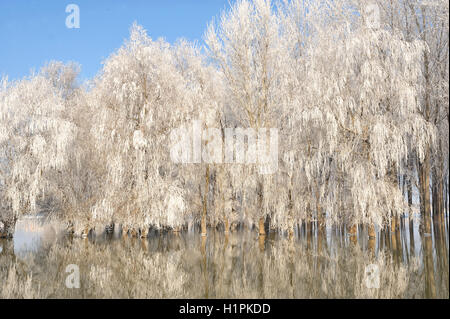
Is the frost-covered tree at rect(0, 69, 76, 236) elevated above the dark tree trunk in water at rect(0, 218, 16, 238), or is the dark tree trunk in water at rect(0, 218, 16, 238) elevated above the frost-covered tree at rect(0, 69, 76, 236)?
the frost-covered tree at rect(0, 69, 76, 236)

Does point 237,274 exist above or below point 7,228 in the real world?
below

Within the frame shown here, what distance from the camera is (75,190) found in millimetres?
12445

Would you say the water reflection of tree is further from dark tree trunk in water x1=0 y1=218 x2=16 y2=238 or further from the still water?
dark tree trunk in water x1=0 y1=218 x2=16 y2=238

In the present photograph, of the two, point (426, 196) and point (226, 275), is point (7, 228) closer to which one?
point (226, 275)

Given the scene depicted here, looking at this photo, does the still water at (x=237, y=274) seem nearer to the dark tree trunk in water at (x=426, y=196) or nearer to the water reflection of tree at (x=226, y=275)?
the water reflection of tree at (x=226, y=275)

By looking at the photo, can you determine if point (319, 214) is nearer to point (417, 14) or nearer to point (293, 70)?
point (293, 70)

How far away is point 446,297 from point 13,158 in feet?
39.7

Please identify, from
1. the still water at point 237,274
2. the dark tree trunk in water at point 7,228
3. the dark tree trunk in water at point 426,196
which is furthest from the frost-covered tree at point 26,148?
the dark tree trunk in water at point 426,196

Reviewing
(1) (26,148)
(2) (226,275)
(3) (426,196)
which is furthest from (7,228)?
(3) (426,196)

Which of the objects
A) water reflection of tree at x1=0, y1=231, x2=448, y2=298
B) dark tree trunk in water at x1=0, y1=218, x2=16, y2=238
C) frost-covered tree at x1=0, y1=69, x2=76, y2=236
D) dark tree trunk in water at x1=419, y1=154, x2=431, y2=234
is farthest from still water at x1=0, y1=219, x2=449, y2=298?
dark tree trunk in water at x1=0, y1=218, x2=16, y2=238

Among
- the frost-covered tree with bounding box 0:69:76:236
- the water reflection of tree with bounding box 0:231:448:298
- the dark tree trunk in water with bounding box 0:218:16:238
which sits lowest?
the water reflection of tree with bounding box 0:231:448:298

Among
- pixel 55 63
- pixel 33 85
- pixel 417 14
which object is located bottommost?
pixel 33 85

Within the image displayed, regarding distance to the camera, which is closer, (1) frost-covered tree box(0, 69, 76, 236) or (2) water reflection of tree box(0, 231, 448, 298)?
(2) water reflection of tree box(0, 231, 448, 298)
